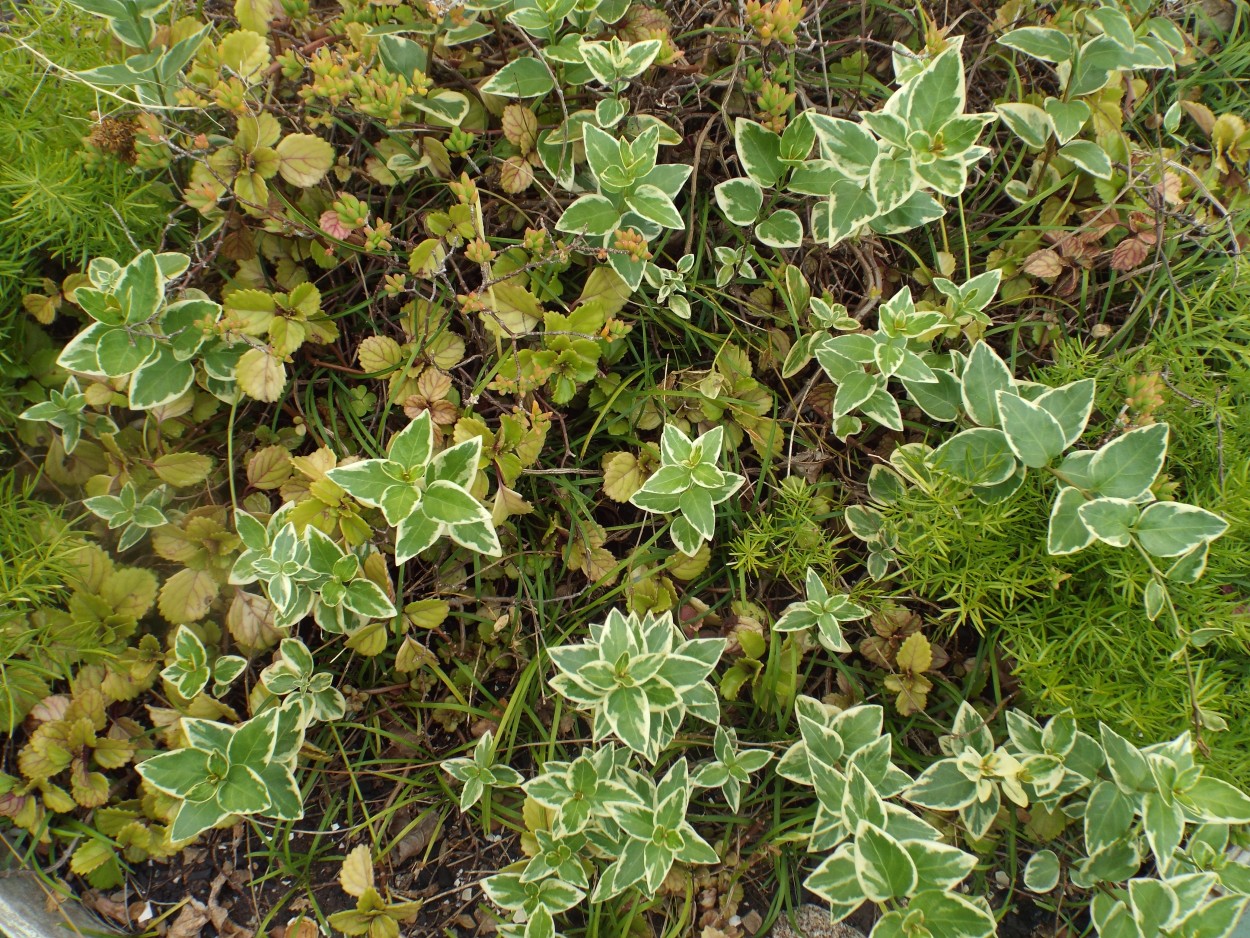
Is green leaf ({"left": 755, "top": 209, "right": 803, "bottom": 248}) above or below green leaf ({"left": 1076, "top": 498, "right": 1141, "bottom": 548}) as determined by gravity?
above

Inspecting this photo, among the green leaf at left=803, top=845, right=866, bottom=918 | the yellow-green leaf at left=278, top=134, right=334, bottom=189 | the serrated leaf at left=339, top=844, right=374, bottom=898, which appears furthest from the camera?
the yellow-green leaf at left=278, top=134, right=334, bottom=189

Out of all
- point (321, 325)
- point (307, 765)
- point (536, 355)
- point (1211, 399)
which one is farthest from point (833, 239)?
point (307, 765)

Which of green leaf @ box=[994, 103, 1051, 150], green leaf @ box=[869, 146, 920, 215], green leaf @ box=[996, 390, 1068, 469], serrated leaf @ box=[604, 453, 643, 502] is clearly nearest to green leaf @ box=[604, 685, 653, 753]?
serrated leaf @ box=[604, 453, 643, 502]

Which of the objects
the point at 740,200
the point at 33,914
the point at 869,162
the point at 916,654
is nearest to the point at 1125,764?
the point at 916,654

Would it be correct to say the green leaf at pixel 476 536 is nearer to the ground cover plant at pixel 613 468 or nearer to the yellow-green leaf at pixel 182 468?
the ground cover plant at pixel 613 468

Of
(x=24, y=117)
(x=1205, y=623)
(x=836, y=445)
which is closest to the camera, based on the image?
(x=1205, y=623)

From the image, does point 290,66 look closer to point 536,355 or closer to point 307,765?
point 536,355

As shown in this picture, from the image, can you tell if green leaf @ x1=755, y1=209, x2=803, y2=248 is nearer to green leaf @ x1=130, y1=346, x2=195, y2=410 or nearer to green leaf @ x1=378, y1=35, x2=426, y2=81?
green leaf @ x1=378, y1=35, x2=426, y2=81

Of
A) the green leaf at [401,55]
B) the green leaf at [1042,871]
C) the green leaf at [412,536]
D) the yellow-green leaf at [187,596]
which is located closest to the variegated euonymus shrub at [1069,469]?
the green leaf at [1042,871]
